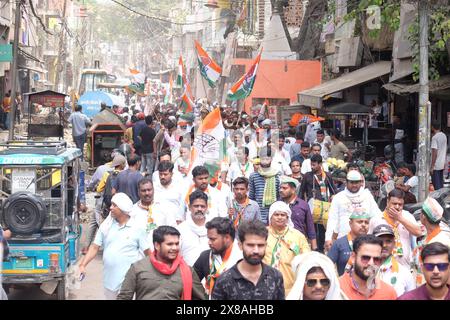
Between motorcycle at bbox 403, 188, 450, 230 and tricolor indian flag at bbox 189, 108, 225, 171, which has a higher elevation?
tricolor indian flag at bbox 189, 108, 225, 171

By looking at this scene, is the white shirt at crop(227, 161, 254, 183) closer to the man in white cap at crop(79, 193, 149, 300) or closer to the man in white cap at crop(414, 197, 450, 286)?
the man in white cap at crop(79, 193, 149, 300)

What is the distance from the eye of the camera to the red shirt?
19.9 feet

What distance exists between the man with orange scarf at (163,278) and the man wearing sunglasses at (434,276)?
1407mm

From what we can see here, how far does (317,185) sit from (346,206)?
1.99 meters

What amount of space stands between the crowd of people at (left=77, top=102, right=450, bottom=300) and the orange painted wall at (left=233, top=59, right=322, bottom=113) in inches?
863

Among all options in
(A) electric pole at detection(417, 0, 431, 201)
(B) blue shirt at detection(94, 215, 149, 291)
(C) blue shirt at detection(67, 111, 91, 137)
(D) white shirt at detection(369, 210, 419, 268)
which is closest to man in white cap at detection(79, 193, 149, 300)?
(B) blue shirt at detection(94, 215, 149, 291)

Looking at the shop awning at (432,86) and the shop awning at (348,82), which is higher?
the shop awning at (348,82)

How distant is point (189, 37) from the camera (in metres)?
85.0

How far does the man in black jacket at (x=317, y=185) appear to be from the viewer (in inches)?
465

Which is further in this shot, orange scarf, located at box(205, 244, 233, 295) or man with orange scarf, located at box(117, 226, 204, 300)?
orange scarf, located at box(205, 244, 233, 295)

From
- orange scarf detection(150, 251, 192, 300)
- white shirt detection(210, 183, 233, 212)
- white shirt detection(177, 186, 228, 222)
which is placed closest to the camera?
orange scarf detection(150, 251, 192, 300)

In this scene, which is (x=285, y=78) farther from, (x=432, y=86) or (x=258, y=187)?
(x=258, y=187)

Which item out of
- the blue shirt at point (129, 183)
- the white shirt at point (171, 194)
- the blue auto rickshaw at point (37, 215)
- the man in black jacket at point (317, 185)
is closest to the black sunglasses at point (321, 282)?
the blue auto rickshaw at point (37, 215)

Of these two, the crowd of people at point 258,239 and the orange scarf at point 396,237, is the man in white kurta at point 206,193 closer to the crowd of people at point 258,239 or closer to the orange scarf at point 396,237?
the crowd of people at point 258,239
